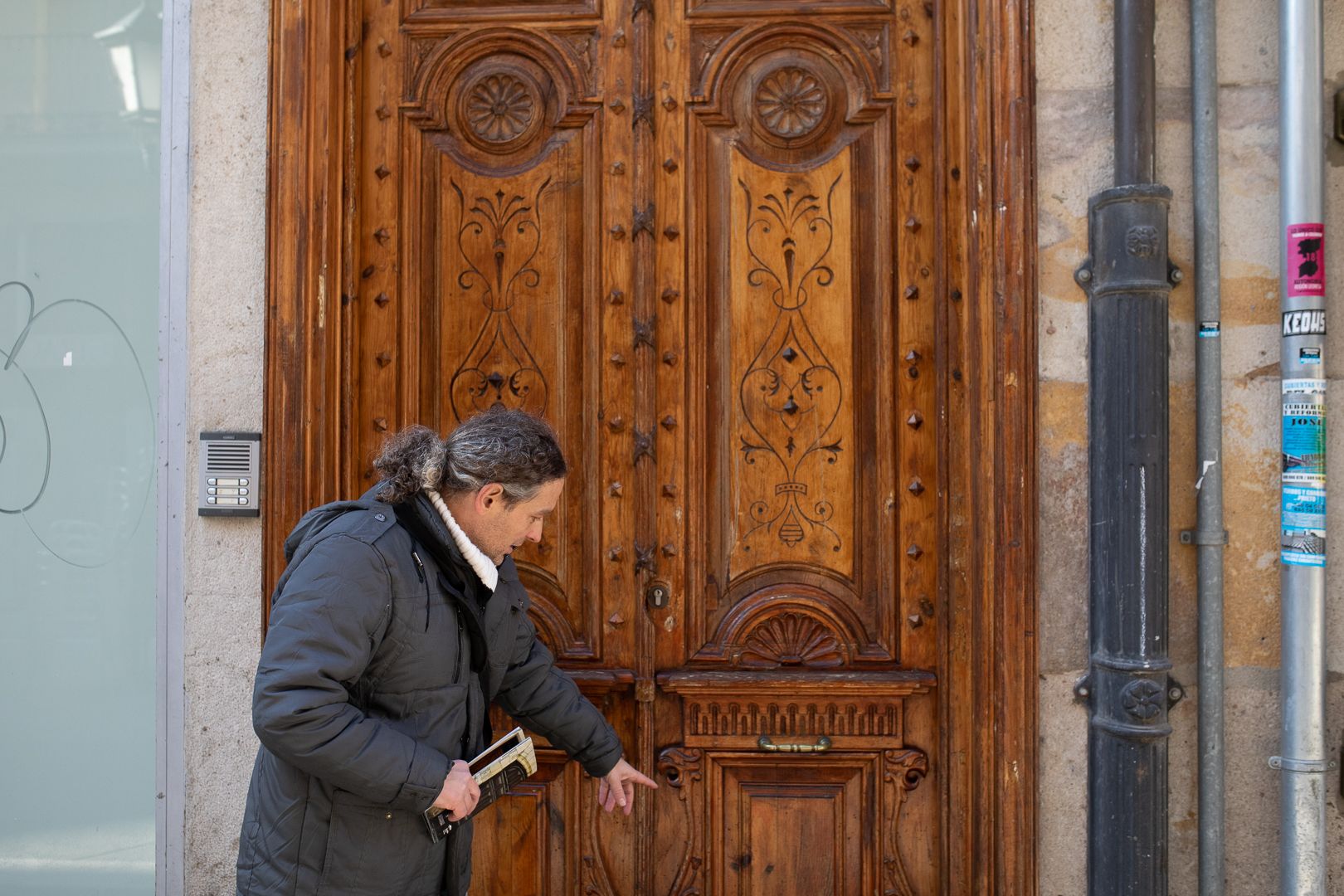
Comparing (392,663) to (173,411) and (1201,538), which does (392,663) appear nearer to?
(173,411)

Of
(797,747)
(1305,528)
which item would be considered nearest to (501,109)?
(797,747)

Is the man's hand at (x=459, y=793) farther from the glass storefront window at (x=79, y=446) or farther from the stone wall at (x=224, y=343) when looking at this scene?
the glass storefront window at (x=79, y=446)

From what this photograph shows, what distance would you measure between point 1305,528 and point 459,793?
83.4 inches

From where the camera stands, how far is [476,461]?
2.17 metres

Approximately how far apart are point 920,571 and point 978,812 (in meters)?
0.66

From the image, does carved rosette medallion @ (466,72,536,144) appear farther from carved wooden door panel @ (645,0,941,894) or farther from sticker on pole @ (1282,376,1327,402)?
sticker on pole @ (1282,376,1327,402)

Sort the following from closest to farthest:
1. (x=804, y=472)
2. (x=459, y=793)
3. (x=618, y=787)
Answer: (x=459, y=793) → (x=618, y=787) → (x=804, y=472)

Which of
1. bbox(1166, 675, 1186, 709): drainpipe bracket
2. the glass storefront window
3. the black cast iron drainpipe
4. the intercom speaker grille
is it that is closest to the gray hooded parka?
the intercom speaker grille

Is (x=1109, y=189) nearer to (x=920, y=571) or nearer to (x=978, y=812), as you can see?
(x=920, y=571)

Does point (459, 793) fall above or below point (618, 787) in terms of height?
above

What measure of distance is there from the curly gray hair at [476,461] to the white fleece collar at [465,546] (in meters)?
0.02

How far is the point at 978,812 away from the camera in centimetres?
291

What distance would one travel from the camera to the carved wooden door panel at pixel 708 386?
3.03 metres

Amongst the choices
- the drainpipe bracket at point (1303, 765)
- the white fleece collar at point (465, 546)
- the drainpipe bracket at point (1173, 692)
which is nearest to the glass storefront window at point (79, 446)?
the white fleece collar at point (465, 546)
